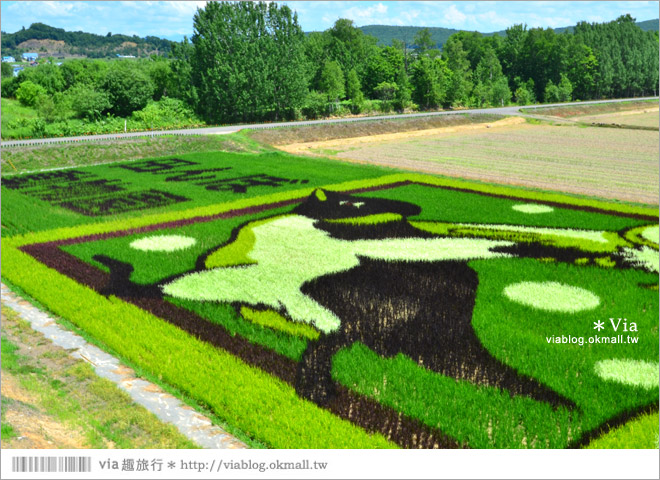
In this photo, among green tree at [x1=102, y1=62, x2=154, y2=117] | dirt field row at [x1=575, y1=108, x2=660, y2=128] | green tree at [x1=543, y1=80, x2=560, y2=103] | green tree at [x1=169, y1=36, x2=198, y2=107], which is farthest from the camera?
green tree at [x1=543, y1=80, x2=560, y2=103]

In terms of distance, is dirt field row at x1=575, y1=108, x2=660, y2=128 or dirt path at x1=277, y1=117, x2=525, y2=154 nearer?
dirt path at x1=277, y1=117, x2=525, y2=154

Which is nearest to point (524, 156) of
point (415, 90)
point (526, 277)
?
point (526, 277)

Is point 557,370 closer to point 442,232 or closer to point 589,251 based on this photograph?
point 589,251

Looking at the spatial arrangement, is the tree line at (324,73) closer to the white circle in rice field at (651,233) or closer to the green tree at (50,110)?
the green tree at (50,110)

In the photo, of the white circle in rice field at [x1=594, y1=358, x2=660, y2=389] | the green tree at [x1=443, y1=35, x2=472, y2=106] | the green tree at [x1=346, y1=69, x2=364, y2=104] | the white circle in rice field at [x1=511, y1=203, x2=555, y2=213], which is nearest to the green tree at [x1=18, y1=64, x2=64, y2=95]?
the green tree at [x1=346, y1=69, x2=364, y2=104]

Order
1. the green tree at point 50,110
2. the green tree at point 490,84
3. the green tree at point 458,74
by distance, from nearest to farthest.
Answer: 1. the green tree at point 50,110
2. the green tree at point 458,74
3. the green tree at point 490,84

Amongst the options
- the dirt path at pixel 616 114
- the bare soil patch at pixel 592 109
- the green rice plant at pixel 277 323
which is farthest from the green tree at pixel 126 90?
the dirt path at pixel 616 114

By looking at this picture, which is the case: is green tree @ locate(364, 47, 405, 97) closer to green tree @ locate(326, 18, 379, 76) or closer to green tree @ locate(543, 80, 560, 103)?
green tree @ locate(326, 18, 379, 76)
